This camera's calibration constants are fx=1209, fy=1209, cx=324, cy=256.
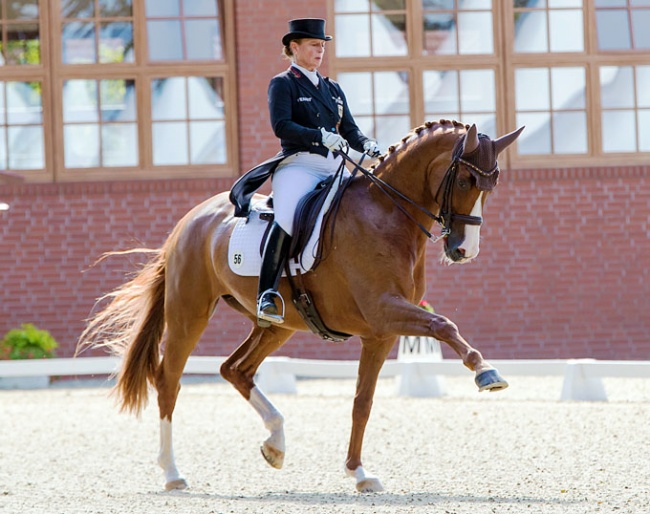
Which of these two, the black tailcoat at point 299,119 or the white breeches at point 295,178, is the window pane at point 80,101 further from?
the white breeches at point 295,178

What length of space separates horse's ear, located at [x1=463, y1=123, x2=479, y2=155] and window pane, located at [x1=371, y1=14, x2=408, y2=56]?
30.9 ft

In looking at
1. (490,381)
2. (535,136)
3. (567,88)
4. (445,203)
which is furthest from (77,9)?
(490,381)

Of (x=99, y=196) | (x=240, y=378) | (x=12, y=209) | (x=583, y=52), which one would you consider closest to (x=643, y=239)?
(x=583, y=52)

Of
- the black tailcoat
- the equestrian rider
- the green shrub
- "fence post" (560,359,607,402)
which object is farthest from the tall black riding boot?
the green shrub

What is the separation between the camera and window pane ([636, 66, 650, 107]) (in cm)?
1556

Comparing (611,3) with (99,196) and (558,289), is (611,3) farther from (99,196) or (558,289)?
(99,196)

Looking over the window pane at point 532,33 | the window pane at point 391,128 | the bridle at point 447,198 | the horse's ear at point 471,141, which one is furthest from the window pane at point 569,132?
the horse's ear at point 471,141

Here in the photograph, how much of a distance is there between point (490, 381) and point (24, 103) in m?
11.1

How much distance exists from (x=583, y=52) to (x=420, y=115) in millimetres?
2264

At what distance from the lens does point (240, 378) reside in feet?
24.9

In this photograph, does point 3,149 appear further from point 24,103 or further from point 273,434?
point 273,434

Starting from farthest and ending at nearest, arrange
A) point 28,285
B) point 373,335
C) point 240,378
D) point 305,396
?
1. point 28,285
2. point 305,396
3. point 240,378
4. point 373,335

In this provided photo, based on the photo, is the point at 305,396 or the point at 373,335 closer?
the point at 373,335

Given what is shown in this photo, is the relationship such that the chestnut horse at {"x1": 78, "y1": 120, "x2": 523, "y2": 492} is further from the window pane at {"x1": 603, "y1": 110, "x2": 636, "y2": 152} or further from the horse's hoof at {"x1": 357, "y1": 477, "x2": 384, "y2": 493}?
the window pane at {"x1": 603, "y1": 110, "x2": 636, "y2": 152}
